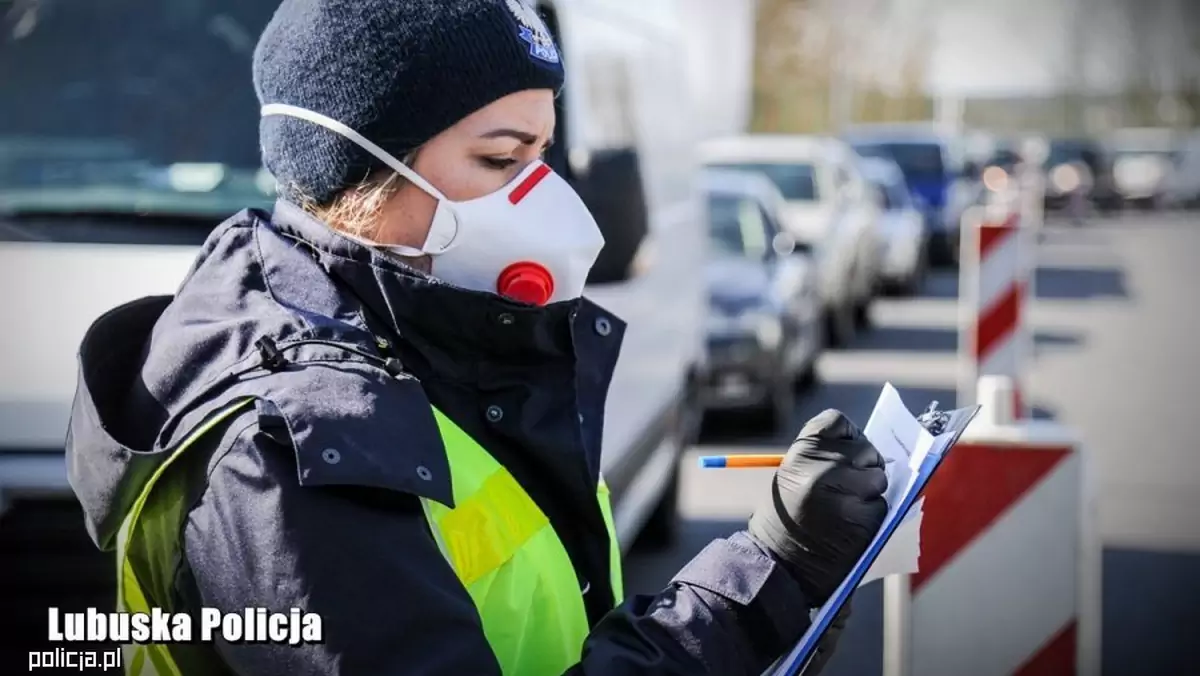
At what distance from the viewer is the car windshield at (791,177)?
45.8ft

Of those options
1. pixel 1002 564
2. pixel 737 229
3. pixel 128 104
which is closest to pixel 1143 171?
pixel 737 229

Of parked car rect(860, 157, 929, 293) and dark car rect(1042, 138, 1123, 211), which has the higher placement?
dark car rect(1042, 138, 1123, 211)

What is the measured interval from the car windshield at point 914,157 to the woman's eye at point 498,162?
2057 centimetres

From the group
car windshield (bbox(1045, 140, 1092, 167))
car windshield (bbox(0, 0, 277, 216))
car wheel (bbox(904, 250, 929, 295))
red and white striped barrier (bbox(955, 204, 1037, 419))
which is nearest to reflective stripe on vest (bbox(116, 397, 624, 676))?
car windshield (bbox(0, 0, 277, 216))

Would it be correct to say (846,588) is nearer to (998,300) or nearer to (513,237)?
(513,237)

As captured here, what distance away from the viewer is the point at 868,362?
13211 millimetres

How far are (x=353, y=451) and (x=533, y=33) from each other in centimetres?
65

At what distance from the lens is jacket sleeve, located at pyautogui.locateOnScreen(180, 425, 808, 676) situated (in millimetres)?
1573

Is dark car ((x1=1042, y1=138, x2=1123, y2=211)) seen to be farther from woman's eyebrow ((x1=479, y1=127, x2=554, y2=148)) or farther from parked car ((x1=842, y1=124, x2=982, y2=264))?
woman's eyebrow ((x1=479, y1=127, x2=554, y2=148))

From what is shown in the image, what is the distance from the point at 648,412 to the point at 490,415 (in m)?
4.09

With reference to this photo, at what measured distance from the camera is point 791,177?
14.1 metres

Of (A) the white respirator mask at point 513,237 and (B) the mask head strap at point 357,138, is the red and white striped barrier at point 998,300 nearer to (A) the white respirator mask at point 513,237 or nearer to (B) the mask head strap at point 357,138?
(A) the white respirator mask at point 513,237

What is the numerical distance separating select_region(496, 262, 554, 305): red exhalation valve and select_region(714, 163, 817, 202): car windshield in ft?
39.4

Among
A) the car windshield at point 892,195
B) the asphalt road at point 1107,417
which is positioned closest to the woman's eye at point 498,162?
the asphalt road at point 1107,417
